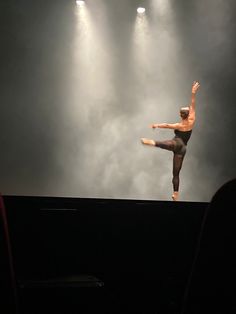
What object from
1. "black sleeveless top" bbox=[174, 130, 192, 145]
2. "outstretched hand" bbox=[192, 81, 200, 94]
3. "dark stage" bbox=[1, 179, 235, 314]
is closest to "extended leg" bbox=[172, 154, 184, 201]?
"black sleeveless top" bbox=[174, 130, 192, 145]

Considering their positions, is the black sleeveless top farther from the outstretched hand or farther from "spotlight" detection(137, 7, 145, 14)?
"spotlight" detection(137, 7, 145, 14)

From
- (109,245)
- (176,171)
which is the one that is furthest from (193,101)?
(109,245)

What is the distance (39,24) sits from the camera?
9.05 ft

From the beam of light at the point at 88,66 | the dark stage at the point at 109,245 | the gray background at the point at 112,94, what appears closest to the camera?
the dark stage at the point at 109,245

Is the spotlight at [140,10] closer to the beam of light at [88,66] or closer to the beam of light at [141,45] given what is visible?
the beam of light at [141,45]

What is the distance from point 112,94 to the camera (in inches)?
→ 110

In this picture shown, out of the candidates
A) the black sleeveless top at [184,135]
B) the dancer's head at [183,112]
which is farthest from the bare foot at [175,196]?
the dancer's head at [183,112]

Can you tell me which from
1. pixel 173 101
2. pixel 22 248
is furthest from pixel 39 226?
pixel 173 101

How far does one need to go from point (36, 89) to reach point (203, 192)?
1291mm

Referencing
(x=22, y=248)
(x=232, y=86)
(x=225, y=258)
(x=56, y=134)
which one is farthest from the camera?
(x=232, y=86)

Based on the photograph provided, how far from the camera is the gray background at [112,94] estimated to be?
2.67 metres

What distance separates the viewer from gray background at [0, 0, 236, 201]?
2.67m

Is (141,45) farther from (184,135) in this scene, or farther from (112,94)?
(184,135)

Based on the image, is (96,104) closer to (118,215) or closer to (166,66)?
(166,66)
